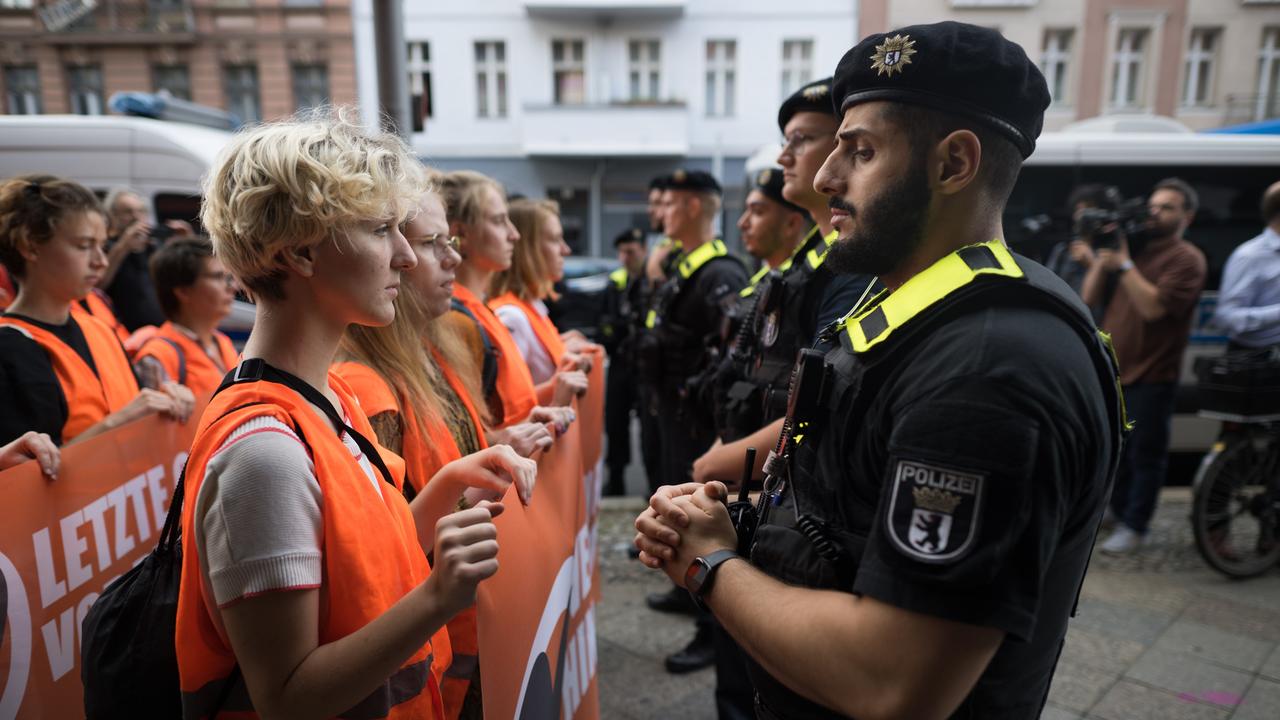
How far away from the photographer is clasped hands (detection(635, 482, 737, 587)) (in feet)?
4.40

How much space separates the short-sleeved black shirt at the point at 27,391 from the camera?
7.64 ft

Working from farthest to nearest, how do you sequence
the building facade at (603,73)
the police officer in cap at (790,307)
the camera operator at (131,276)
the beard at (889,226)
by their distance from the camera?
the building facade at (603,73), the camera operator at (131,276), the police officer in cap at (790,307), the beard at (889,226)

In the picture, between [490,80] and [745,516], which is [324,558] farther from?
[490,80]

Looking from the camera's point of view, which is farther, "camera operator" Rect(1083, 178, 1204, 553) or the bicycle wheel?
"camera operator" Rect(1083, 178, 1204, 553)

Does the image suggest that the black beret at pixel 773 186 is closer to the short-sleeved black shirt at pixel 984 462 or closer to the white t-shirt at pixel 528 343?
the white t-shirt at pixel 528 343

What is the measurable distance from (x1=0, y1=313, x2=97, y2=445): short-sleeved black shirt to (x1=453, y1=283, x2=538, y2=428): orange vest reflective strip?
1320 mm

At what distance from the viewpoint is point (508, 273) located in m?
3.71

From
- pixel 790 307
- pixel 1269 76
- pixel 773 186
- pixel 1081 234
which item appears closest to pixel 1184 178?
pixel 1081 234

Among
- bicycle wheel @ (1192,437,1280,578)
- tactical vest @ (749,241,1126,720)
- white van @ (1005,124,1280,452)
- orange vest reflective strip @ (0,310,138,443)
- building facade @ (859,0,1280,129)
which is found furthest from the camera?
building facade @ (859,0,1280,129)

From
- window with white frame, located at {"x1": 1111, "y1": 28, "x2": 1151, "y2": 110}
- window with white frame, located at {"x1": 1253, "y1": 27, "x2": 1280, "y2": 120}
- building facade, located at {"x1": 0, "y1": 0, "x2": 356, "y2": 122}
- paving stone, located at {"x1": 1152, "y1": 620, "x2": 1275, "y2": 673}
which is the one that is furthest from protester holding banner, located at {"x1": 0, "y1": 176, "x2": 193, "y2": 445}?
window with white frame, located at {"x1": 1253, "y1": 27, "x2": 1280, "y2": 120}

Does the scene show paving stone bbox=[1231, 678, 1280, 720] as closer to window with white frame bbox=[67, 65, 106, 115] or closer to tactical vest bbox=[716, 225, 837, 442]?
tactical vest bbox=[716, 225, 837, 442]

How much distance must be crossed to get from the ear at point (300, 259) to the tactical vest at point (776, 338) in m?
1.45

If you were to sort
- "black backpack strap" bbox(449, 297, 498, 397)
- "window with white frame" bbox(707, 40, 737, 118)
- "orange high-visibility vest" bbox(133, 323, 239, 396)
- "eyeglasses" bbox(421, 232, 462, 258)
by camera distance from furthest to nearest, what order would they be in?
"window with white frame" bbox(707, 40, 737, 118) → "orange high-visibility vest" bbox(133, 323, 239, 396) → "black backpack strap" bbox(449, 297, 498, 397) → "eyeglasses" bbox(421, 232, 462, 258)

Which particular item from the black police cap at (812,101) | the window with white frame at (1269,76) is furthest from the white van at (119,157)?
the window with white frame at (1269,76)
